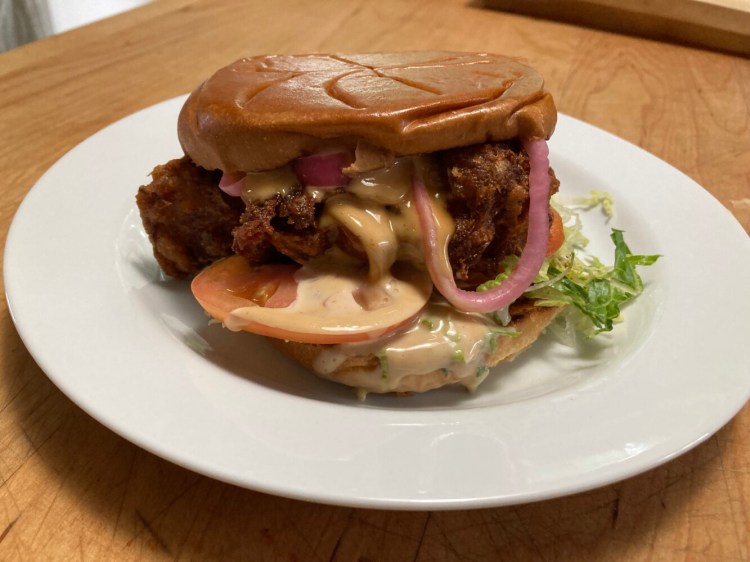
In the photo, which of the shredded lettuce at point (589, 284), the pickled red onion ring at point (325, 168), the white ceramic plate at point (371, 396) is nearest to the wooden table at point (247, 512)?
the white ceramic plate at point (371, 396)

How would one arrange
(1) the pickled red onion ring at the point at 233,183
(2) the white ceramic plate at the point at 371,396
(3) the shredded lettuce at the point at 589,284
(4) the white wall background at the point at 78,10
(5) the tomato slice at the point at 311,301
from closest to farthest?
1. (2) the white ceramic plate at the point at 371,396
2. (5) the tomato slice at the point at 311,301
3. (1) the pickled red onion ring at the point at 233,183
4. (3) the shredded lettuce at the point at 589,284
5. (4) the white wall background at the point at 78,10

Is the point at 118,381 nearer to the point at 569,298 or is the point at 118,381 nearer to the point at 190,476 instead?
the point at 190,476

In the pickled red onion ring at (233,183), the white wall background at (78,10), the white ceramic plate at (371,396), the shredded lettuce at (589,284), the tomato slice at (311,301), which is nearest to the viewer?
the white ceramic plate at (371,396)

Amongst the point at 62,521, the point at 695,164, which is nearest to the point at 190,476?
the point at 62,521

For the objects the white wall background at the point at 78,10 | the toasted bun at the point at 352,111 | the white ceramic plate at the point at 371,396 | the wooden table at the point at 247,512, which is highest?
the toasted bun at the point at 352,111

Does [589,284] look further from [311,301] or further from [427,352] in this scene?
[311,301]

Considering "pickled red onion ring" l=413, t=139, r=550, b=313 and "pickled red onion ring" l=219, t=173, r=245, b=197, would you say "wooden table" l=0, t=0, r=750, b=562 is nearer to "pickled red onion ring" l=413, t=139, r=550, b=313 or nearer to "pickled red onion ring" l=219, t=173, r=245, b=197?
"pickled red onion ring" l=413, t=139, r=550, b=313

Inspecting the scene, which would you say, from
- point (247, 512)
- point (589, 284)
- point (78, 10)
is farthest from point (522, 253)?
point (78, 10)

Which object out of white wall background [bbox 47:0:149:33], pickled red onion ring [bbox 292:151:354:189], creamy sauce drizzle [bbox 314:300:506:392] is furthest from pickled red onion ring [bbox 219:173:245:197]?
white wall background [bbox 47:0:149:33]

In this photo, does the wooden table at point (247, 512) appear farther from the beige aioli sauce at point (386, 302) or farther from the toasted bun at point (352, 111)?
the toasted bun at point (352, 111)
